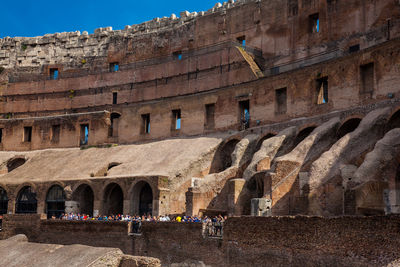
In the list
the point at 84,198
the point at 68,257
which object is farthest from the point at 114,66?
the point at 68,257

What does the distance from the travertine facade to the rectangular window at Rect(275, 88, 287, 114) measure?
7 centimetres

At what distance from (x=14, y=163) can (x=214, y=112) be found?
16.3 meters

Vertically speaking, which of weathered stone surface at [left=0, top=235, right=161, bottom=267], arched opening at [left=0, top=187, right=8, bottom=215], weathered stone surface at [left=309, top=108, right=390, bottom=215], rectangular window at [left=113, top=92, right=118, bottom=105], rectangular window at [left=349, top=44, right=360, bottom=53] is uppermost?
rectangular window at [left=349, top=44, right=360, bottom=53]

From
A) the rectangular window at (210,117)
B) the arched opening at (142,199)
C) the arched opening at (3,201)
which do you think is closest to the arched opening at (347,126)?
the rectangular window at (210,117)

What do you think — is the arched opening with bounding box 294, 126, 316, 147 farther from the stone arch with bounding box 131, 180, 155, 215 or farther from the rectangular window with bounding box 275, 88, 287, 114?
the stone arch with bounding box 131, 180, 155, 215

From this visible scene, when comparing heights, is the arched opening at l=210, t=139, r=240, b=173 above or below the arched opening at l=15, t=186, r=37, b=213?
above

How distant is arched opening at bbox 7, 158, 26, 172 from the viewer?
117ft

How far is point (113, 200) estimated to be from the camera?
2727 centimetres

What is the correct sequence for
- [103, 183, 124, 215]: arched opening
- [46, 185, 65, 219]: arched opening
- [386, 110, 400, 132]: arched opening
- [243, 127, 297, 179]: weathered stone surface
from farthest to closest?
[46, 185, 65, 219]: arched opening → [103, 183, 124, 215]: arched opening → [243, 127, 297, 179]: weathered stone surface → [386, 110, 400, 132]: arched opening

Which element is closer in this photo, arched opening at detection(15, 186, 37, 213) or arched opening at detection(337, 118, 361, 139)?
arched opening at detection(337, 118, 361, 139)

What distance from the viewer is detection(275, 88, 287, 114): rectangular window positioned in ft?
85.4

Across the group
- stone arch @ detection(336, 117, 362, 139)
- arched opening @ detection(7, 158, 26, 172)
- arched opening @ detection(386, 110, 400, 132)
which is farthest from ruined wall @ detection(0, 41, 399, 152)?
arched opening @ detection(7, 158, 26, 172)

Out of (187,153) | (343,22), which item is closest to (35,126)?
(187,153)

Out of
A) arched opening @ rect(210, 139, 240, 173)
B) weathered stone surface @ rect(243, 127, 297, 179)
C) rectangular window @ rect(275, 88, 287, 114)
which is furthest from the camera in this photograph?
arched opening @ rect(210, 139, 240, 173)
